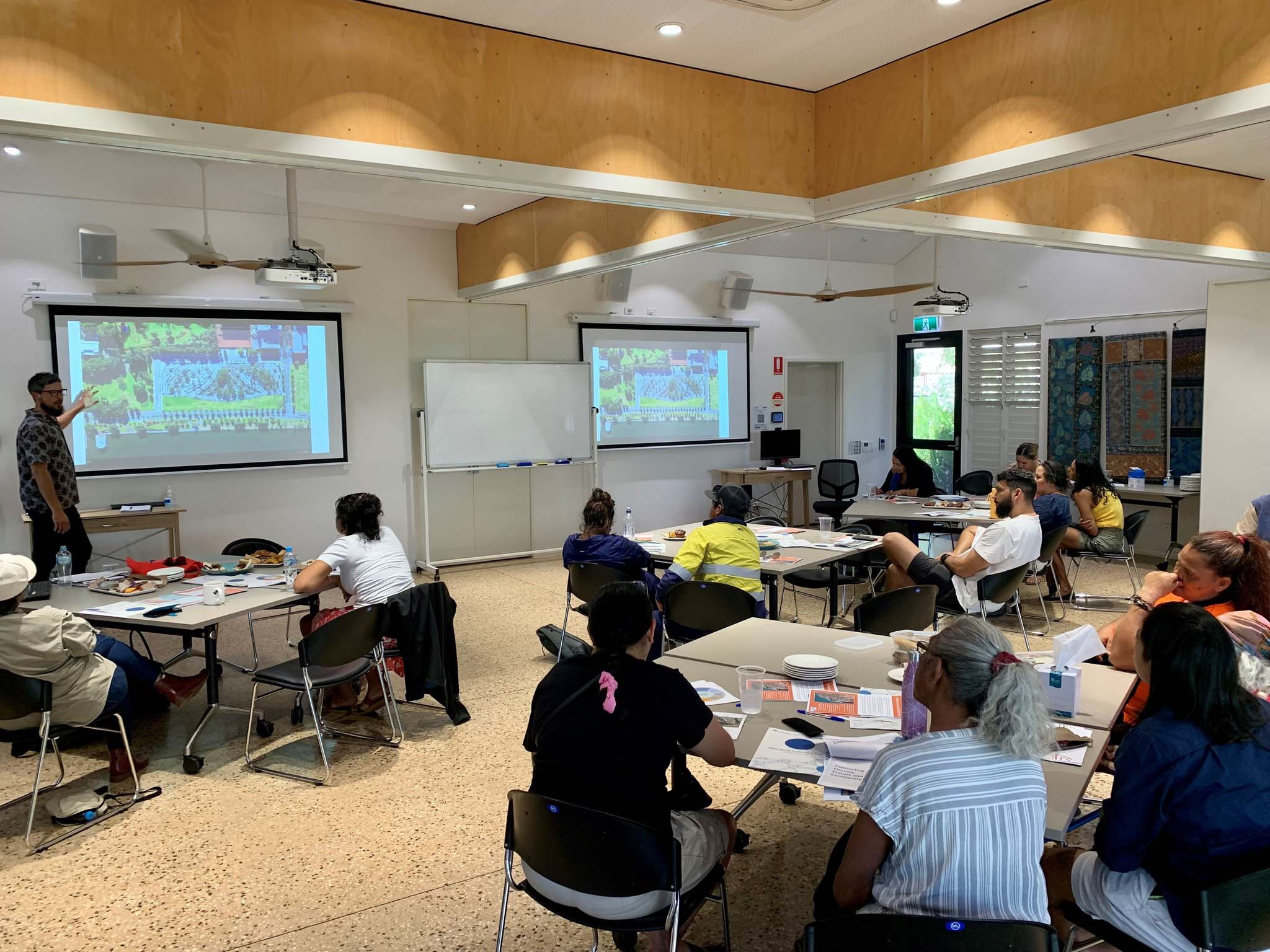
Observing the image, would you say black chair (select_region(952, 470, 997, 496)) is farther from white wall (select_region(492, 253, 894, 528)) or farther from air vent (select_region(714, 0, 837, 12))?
air vent (select_region(714, 0, 837, 12))

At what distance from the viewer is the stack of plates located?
3010 millimetres

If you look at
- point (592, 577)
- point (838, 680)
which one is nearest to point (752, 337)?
point (592, 577)

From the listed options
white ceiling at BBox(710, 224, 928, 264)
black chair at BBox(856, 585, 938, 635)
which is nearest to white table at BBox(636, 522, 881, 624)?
black chair at BBox(856, 585, 938, 635)

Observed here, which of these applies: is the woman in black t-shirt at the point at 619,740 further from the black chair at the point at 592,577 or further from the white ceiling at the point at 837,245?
the white ceiling at the point at 837,245

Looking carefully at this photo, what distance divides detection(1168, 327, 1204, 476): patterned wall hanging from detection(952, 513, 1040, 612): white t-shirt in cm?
412

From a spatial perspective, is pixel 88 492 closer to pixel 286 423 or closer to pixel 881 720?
pixel 286 423

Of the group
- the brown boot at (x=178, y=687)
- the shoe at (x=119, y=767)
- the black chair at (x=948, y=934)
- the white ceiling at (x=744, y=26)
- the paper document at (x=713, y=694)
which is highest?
the white ceiling at (x=744, y=26)

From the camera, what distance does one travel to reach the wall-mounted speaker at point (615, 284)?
9391mm

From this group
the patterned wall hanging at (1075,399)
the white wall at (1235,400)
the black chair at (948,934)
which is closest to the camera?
the black chair at (948,934)

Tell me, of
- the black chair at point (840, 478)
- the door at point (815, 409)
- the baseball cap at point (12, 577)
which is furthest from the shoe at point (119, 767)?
the door at point (815, 409)

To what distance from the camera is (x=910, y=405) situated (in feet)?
37.8

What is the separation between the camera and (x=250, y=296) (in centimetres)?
774

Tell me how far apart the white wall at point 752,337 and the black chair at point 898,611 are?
5670 mm

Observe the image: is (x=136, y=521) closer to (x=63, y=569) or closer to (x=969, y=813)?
(x=63, y=569)
